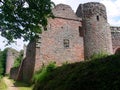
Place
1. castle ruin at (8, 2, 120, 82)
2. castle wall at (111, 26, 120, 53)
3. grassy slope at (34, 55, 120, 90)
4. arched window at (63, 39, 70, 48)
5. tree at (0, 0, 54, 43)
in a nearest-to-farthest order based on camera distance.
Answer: grassy slope at (34, 55, 120, 90) < tree at (0, 0, 54, 43) < castle ruin at (8, 2, 120, 82) < arched window at (63, 39, 70, 48) < castle wall at (111, 26, 120, 53)

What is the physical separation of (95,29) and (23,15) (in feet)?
65.8

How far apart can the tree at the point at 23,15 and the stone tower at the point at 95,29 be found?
18509 millimetres

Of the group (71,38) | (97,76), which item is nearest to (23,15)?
(97,76)

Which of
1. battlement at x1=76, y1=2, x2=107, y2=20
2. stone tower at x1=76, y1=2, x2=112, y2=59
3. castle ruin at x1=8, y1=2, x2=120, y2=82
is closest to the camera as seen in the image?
castle ruin at x1=8, y1=2, x2=120, y2=82

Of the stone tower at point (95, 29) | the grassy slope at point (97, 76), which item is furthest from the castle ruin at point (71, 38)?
the grassy slope at point (97, 76)

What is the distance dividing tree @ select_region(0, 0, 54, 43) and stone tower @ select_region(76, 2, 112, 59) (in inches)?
729

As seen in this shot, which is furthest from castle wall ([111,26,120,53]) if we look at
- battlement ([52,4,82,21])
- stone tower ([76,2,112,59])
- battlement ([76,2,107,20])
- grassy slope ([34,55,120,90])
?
grassy slope ([34,55,120,90])

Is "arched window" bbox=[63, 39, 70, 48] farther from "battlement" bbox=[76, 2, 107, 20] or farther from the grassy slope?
the grassy slope

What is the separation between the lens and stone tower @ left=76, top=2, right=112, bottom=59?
101 feet

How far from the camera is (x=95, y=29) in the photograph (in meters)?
31.2

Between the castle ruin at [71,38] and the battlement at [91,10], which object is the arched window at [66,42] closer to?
the castle ruin at [71,38]

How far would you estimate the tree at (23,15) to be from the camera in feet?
39.3

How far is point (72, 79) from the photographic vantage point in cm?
902

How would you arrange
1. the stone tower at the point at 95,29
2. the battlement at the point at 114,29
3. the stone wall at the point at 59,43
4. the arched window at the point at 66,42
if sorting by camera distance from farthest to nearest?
the battlement at the point at 114,29 → the stone tower at the point at 95,29 → the arched window at the point at 66,42 → the stone wall at the point at 59,43
